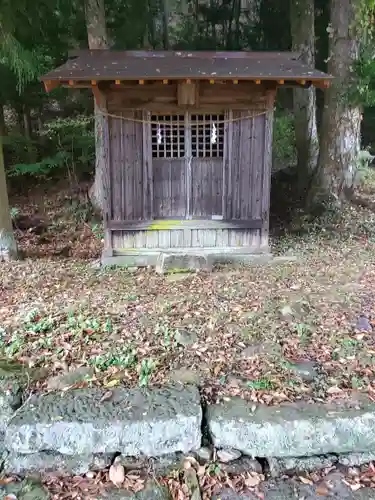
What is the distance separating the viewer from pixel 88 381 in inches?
165

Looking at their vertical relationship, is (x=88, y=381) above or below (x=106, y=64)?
below

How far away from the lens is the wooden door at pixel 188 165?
7.25 metres

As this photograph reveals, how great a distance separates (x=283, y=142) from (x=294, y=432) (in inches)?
489

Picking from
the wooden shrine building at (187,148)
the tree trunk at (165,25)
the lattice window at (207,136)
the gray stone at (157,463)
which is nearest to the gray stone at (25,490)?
the gray stone at (157,463)

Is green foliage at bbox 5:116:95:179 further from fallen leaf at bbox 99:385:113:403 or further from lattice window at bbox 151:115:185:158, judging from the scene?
fallen leaf at bbox 99:385:113:403

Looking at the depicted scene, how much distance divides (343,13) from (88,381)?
356 inches

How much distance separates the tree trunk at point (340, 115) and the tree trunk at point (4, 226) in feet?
22.1

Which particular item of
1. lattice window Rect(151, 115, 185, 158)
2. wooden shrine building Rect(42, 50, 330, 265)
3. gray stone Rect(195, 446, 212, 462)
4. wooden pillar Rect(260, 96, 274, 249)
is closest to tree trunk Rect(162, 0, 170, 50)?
wooden shrine building Rect(42, 50, 330, 265)

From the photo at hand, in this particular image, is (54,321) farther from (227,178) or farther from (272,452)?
(227,178)

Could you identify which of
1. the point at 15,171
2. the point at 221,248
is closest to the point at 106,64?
the point at 221,248

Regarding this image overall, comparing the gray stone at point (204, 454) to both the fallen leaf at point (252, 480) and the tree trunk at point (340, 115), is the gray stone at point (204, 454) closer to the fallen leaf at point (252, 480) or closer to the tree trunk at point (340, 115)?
the fallen leaf at point (252, 480)

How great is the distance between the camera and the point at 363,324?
5125mm

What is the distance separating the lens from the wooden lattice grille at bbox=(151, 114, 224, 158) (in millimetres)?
7219

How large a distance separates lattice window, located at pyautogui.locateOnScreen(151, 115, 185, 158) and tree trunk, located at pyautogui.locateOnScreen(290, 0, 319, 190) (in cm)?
463
